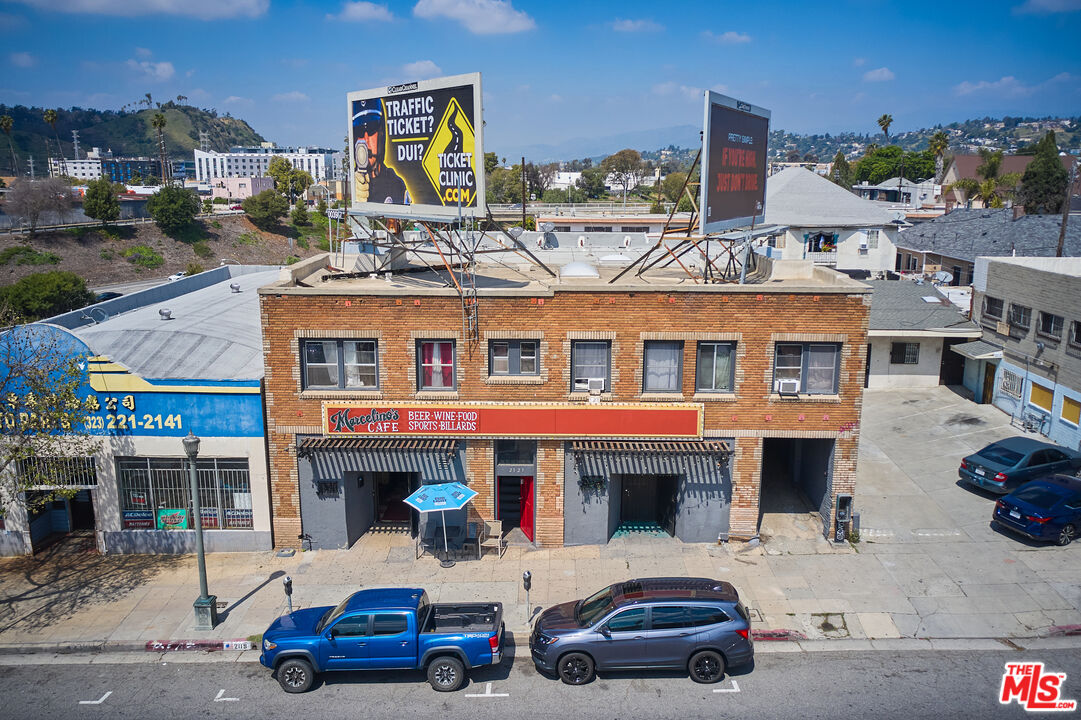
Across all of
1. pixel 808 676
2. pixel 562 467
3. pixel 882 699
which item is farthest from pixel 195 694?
pixel 882 699

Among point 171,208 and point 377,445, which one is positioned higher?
point 171,208

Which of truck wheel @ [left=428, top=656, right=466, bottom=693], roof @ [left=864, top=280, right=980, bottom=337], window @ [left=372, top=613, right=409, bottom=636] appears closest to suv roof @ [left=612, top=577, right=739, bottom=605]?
truck wheel @ [left=428, top=656, right=466, bottom=693]

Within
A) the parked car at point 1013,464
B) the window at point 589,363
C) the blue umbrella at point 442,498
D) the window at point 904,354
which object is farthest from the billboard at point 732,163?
the window at point 904,354

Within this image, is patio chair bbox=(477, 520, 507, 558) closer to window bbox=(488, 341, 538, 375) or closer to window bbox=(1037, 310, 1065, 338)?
window bbox=(488, 341, 538, 375)

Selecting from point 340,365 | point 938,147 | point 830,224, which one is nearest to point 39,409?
point 340,365

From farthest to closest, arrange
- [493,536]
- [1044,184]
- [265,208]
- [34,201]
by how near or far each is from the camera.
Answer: [265,208], [1044,184], [34,201], [493,536]

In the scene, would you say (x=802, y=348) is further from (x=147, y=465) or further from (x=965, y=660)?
(x=147, y=465)

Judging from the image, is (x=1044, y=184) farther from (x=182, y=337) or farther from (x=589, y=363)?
(x=182, y=337)
